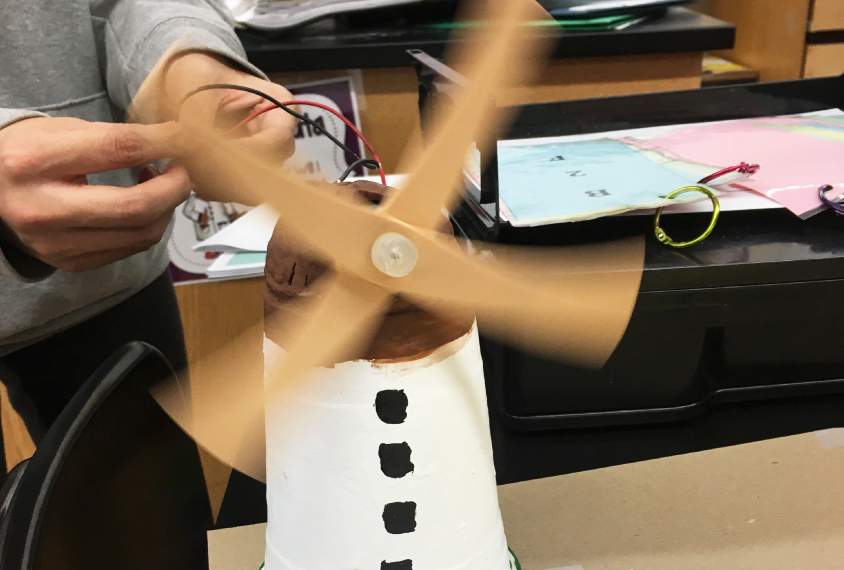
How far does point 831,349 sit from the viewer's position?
1.85 feet

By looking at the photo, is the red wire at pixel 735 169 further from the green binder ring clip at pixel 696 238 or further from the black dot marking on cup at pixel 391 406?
the black dot marking on cup at pixel 391 406

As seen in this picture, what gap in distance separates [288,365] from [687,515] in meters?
0.38

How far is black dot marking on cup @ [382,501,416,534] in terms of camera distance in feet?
1.09

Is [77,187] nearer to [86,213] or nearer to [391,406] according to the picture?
[86,213]

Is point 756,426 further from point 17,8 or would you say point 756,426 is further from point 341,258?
point 17,8

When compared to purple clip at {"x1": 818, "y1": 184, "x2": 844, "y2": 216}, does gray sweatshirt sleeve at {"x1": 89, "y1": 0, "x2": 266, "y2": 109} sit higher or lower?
higher

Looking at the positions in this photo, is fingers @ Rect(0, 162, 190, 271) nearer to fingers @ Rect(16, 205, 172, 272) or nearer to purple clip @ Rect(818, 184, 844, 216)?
fingers @ Rect(16, 205, 172, 272)

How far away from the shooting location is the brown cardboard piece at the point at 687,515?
1.57 feet

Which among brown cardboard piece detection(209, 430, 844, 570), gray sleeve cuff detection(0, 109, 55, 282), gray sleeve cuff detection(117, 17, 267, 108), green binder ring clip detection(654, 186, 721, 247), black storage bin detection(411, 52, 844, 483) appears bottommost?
brown cardboard piece detection(209, 430, 844, 570)

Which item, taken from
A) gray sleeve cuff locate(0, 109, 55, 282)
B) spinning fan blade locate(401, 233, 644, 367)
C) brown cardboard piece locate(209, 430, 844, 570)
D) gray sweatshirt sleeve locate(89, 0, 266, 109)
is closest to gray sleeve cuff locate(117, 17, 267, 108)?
gray sweatshirt sleeve locate(89, 0, 266, 109)

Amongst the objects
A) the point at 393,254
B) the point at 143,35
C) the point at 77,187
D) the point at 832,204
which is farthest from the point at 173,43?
the point at 832,204

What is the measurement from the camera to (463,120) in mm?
309

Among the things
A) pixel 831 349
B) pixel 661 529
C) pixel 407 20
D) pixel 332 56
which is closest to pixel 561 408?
pixel 661 529

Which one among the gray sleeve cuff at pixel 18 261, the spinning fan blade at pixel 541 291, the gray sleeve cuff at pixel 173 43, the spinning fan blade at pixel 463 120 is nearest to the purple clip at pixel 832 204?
the spinning fan blade at pixel 541 291
